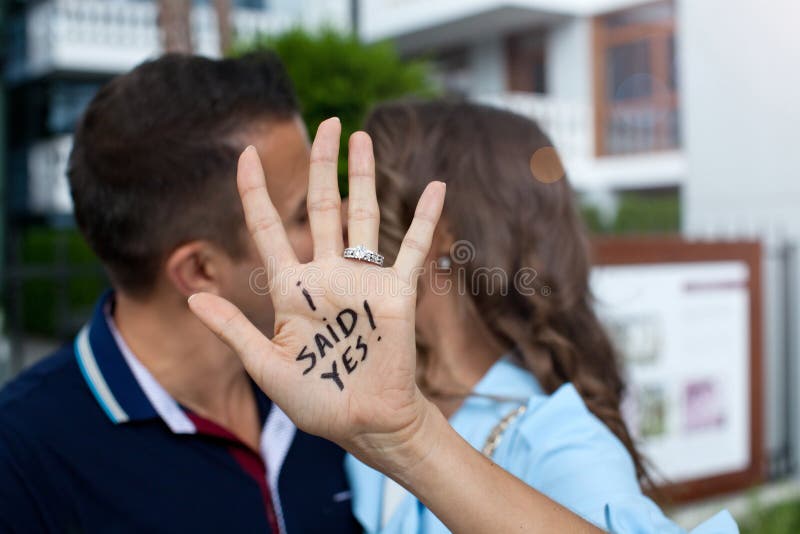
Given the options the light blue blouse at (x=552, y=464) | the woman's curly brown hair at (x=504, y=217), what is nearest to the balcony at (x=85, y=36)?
the woman's curly brown hair at (x=504, y=217)

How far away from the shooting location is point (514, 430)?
1.42 meters

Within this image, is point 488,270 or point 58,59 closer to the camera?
point 488,270

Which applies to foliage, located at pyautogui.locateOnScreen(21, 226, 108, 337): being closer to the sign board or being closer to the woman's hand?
the sign board

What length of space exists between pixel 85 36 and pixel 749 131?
9.91 meters

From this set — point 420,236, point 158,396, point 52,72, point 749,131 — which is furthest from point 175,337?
point 52,72

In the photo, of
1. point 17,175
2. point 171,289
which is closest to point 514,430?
point 171,289

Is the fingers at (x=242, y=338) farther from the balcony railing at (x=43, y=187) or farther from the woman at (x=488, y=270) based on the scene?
the balcony railing at (x=43, y=187)

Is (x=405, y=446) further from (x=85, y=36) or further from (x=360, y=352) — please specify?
(x=85, y=36)

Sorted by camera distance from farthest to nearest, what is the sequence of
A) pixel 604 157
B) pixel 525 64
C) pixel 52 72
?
pixel 525 64, pixel 604 157, pixel 52 72

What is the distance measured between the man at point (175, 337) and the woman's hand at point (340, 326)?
0.58 m

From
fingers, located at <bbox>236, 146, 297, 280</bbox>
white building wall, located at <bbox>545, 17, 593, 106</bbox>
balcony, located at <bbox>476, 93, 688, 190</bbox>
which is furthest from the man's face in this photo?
white building wall, located at <bbox>545, 17, 593, 106</bbox>

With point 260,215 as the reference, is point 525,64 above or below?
above

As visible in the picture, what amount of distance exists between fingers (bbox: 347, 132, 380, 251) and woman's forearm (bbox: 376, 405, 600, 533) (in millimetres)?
263

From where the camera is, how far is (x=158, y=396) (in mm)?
1616
